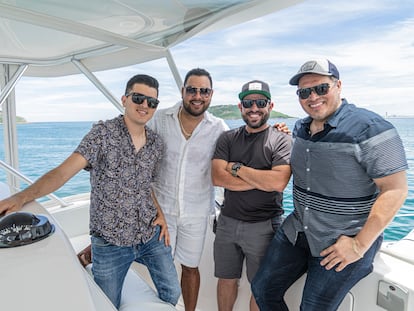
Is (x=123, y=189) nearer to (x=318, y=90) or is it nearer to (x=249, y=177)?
(x=249, y=177)

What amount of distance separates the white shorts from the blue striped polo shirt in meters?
0.65

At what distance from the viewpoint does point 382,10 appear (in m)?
9.88

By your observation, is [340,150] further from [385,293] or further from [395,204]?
[385,293]

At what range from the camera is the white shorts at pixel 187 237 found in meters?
1.88

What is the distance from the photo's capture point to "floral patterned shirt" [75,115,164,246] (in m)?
1.48

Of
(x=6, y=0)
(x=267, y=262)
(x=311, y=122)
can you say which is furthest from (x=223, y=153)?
(x=6, y=0)

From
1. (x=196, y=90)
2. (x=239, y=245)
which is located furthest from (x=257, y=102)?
(x=239, y=245)

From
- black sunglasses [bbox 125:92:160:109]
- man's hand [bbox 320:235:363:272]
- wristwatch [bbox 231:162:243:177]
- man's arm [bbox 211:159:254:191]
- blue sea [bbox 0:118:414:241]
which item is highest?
black sunglasses [bbox 125:92:160:109]

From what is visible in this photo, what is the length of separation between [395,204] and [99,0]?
6.20ft

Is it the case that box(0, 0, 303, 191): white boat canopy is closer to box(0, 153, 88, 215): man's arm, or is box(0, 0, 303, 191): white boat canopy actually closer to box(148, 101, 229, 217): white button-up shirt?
box(148, 101, 229, 217): white button-up shirt

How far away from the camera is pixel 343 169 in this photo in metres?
1.26

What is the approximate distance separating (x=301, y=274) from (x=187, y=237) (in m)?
0.69

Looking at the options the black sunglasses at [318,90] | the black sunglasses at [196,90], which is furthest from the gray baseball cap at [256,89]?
the black sunglasses at [318,90]

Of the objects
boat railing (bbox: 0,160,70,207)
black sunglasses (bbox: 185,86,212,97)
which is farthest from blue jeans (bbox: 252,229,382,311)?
A: boat railing (bbox: 0,160,70,207)
